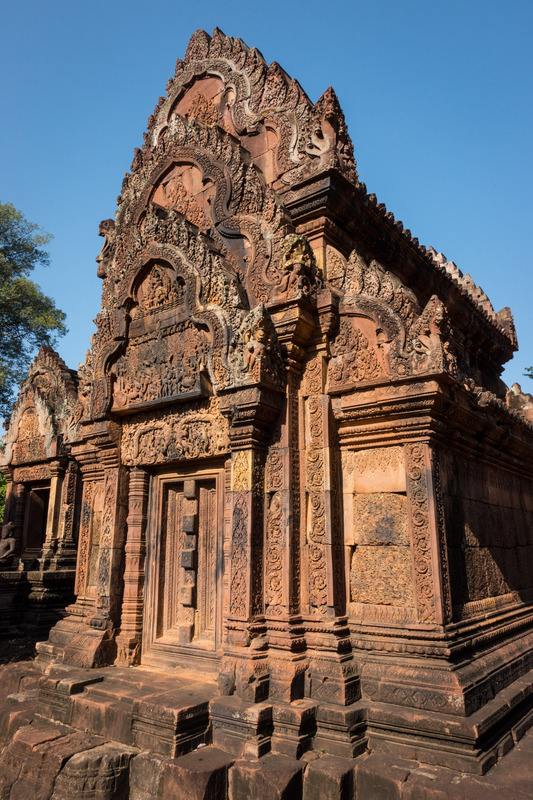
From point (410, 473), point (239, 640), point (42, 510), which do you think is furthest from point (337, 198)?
point (42, 510)

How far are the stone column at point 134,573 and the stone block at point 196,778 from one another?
2.30 m

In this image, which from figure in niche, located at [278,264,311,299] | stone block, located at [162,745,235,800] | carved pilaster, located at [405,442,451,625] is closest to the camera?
stone block, located at [162,745,235,800]

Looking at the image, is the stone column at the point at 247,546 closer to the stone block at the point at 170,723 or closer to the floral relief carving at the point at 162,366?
the stone block at the point at 170,723

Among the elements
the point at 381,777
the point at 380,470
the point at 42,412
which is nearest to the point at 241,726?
the point at 381,777

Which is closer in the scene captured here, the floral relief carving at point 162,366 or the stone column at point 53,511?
the floral relief carving at point 162,366

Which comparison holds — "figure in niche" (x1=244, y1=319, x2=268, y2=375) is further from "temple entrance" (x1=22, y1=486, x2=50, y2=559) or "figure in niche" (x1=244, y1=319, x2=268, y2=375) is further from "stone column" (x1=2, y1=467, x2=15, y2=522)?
"stone column" (x1=2, y1=467, x2=15, y2=522)

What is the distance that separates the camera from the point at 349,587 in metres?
5.54

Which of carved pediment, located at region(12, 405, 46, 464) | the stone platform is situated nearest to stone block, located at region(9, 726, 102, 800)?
the stone platform

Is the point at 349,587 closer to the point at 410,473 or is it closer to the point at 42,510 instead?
the point at 410,473

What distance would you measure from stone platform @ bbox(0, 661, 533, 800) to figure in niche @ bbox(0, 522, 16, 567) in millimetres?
7835

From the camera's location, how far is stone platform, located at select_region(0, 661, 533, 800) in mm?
4203

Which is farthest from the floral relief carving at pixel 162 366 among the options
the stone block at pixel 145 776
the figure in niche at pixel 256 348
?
the stone block at pixel 145 776

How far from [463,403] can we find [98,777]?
4.81 metres

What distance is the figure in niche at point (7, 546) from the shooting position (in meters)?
13.1
